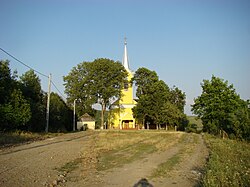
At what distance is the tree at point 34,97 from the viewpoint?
34487 millimetres

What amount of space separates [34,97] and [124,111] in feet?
102

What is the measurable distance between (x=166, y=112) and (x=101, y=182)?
5024cm

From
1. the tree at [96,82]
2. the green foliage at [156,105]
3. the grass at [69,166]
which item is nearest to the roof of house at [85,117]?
the tree at [96,82]

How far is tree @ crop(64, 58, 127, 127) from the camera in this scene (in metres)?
58.0

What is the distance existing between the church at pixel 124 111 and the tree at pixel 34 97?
26521 millimetres

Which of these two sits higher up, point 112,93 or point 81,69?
point 81,69

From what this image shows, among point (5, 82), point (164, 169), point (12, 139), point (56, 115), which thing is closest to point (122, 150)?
point (164, 169)

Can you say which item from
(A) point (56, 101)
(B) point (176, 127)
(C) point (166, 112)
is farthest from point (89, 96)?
(B) point (176, 127)

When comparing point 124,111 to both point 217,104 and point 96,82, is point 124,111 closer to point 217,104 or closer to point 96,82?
point 96,82

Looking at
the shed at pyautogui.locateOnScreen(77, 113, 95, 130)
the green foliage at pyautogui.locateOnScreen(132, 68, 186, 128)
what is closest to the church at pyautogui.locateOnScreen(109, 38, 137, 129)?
the green foliage at pyautogui.locateOnScreen(132, 68, 186, 128)

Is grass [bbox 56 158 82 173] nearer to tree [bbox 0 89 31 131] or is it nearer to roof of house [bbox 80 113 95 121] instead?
tree [bbox 0 89 31 131]

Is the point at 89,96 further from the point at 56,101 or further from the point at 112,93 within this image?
the point at 56,101

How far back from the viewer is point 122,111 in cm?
6650

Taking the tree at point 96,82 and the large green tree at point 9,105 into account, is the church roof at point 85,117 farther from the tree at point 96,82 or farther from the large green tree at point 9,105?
the large green tree at point 9,105
